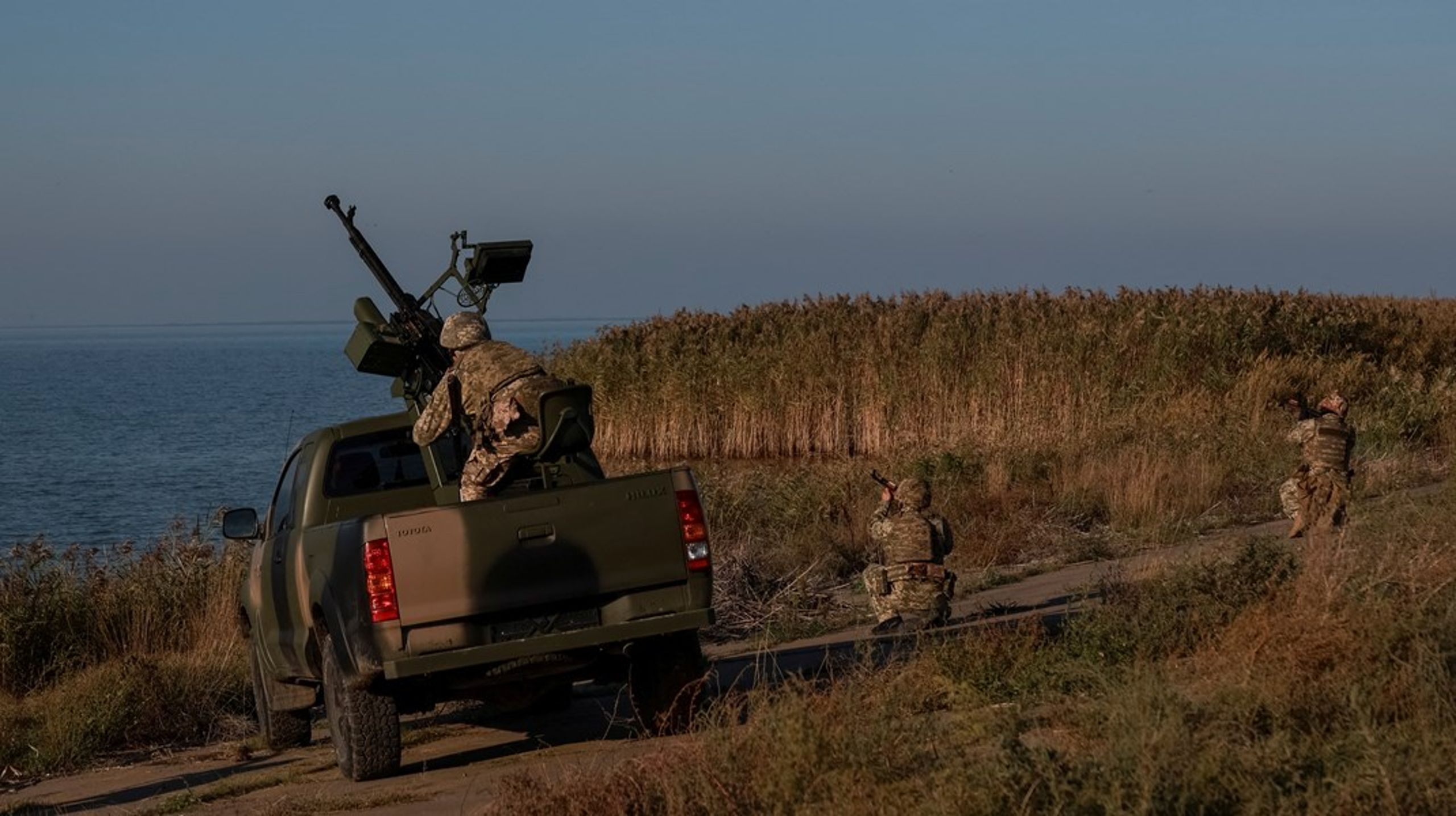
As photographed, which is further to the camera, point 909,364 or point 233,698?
point 909,364

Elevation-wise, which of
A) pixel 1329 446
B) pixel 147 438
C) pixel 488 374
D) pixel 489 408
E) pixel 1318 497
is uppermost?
pixel 488 374

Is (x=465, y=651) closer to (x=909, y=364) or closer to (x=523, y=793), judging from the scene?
(x=523, y=793)

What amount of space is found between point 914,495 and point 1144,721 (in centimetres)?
606

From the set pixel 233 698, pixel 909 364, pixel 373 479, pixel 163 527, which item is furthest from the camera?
pixel 909 364

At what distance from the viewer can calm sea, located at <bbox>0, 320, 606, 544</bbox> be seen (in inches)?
1220

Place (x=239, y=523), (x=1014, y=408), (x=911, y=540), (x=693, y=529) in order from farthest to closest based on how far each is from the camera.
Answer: (x=1014, y=408) → (x=911, y=540) → (x=239, y=523) → (x=693, y=529)

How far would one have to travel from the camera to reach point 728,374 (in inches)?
1260

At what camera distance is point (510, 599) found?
9.50 metres

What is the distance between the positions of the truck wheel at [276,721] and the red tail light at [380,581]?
9.11 feet

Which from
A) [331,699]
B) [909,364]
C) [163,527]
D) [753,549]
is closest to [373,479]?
[331,699]

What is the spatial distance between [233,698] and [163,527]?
49.6 ft

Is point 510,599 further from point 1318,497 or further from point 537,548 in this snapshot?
point 1318,497

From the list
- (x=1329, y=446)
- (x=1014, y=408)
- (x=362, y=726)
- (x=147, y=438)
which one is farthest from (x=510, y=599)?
(x=147, y=438)

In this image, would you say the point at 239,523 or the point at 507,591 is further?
the point at 239,523
